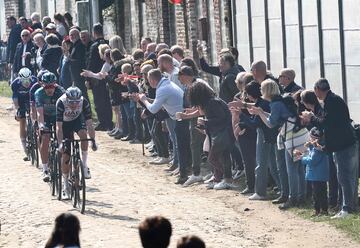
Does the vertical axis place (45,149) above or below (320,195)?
above

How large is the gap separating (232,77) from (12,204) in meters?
3.89

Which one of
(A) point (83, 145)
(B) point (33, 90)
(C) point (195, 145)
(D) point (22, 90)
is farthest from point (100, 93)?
(A) point (83, 145)

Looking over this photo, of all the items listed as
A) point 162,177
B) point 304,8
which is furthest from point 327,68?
point 162,177

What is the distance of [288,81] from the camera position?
68.3 ft

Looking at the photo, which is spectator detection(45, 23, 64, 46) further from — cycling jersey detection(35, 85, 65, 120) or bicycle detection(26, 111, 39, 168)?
cycling jersey detection(35, 85, 65, 120)

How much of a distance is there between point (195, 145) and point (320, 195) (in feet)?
14.6

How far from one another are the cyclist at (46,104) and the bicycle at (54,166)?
0.48ft

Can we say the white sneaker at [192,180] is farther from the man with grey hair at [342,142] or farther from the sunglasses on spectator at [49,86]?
the man with grey hair at [342,142]

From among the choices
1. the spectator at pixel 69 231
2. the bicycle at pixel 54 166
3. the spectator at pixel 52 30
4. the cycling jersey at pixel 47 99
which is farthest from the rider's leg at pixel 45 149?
the spectator at pixel 69 231

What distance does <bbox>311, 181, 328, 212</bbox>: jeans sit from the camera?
63.4 feet

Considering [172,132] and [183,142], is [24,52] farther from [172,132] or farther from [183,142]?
[183,142]

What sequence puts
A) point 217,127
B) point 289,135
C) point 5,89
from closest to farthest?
point 289,135
point 217,127
point 5,89

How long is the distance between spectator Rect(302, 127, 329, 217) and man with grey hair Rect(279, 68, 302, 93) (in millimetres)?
1545

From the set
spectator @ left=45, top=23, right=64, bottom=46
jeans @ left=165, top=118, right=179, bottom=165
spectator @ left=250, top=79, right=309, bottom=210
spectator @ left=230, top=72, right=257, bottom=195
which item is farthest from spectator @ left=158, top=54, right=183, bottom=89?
spectator @ left=45, top=23, right=64, bottom=46
